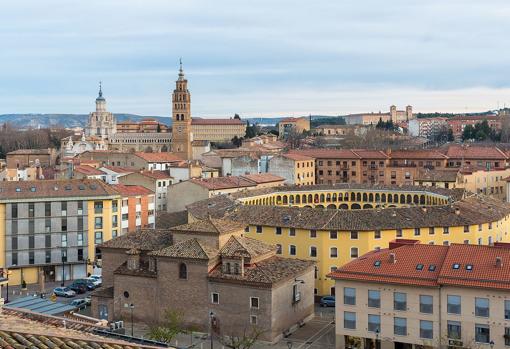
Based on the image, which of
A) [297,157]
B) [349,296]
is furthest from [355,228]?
[297,157]

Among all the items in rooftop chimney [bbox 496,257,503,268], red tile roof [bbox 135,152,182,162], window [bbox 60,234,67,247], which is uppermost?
red tile roof [bbox 135,152,182,162]

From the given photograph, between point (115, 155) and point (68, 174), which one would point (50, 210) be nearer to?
point (68, 174)

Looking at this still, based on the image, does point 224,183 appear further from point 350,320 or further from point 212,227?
point 350,320

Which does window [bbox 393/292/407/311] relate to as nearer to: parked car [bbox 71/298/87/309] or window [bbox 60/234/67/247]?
parked car [bbox 71/298/87/309]

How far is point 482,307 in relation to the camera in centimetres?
3509

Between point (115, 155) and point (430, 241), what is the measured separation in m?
74.9

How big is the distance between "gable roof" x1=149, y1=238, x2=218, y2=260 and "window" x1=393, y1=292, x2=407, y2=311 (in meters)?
11.6

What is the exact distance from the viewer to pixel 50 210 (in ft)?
198

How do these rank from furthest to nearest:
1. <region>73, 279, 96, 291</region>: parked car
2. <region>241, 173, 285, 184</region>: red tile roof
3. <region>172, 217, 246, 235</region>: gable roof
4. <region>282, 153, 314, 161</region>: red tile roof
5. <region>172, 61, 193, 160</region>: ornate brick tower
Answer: <region>172, 61, 193, 160</region>: ornate brick tower
<region>282, 153, 314, 161</region>: red tile roof
<region>241, 173, 285, 184</region>: red tile roof
<region>73, 279, 96, 291</region>: parked car
<region>172, 217, 246, 235</region>: gable roof

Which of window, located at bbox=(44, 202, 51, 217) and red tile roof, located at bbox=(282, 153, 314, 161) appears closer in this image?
window, located at bbox=(44, 202, 51, 217)

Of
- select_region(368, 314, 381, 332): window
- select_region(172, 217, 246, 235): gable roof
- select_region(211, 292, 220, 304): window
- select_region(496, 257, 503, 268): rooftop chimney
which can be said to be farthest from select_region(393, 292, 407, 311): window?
select_region(172, 217, 246, 235): gable roof

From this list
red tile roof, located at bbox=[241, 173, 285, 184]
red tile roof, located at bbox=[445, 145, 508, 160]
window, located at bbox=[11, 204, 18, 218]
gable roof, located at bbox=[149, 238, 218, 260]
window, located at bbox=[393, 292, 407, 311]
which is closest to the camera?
window, located at bbox=[393, 292, 407, 311]

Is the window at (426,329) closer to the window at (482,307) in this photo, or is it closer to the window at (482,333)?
the window at (482,333)

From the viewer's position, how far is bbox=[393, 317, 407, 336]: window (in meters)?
36.9
